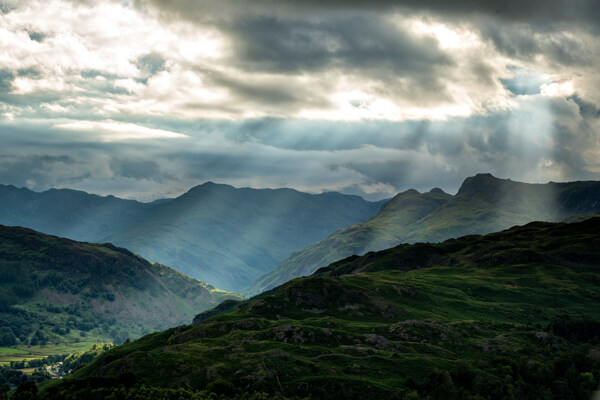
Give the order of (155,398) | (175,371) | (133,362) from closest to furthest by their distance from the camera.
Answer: (155,398)
(175,371)
(133,362)

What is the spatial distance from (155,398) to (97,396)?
23662 millimetres

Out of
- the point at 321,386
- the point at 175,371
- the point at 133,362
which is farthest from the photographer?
the point at 133,362

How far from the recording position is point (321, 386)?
170 meters

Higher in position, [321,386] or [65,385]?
[321,386]

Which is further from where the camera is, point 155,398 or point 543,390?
point 543,390

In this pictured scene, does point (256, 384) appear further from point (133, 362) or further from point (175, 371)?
point (133, 362)

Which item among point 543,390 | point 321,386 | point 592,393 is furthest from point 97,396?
point 592,393

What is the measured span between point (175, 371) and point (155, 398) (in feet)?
82.0

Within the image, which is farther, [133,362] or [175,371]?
[133,362]

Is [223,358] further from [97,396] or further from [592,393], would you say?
[592,393]

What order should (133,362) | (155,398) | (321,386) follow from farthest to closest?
(133,362) → (321,386) → (155,398)

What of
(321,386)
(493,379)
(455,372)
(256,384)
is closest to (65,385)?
(256,384)

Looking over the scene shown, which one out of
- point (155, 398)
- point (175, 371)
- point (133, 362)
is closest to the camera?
point (155, 398)

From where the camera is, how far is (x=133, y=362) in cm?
19825
